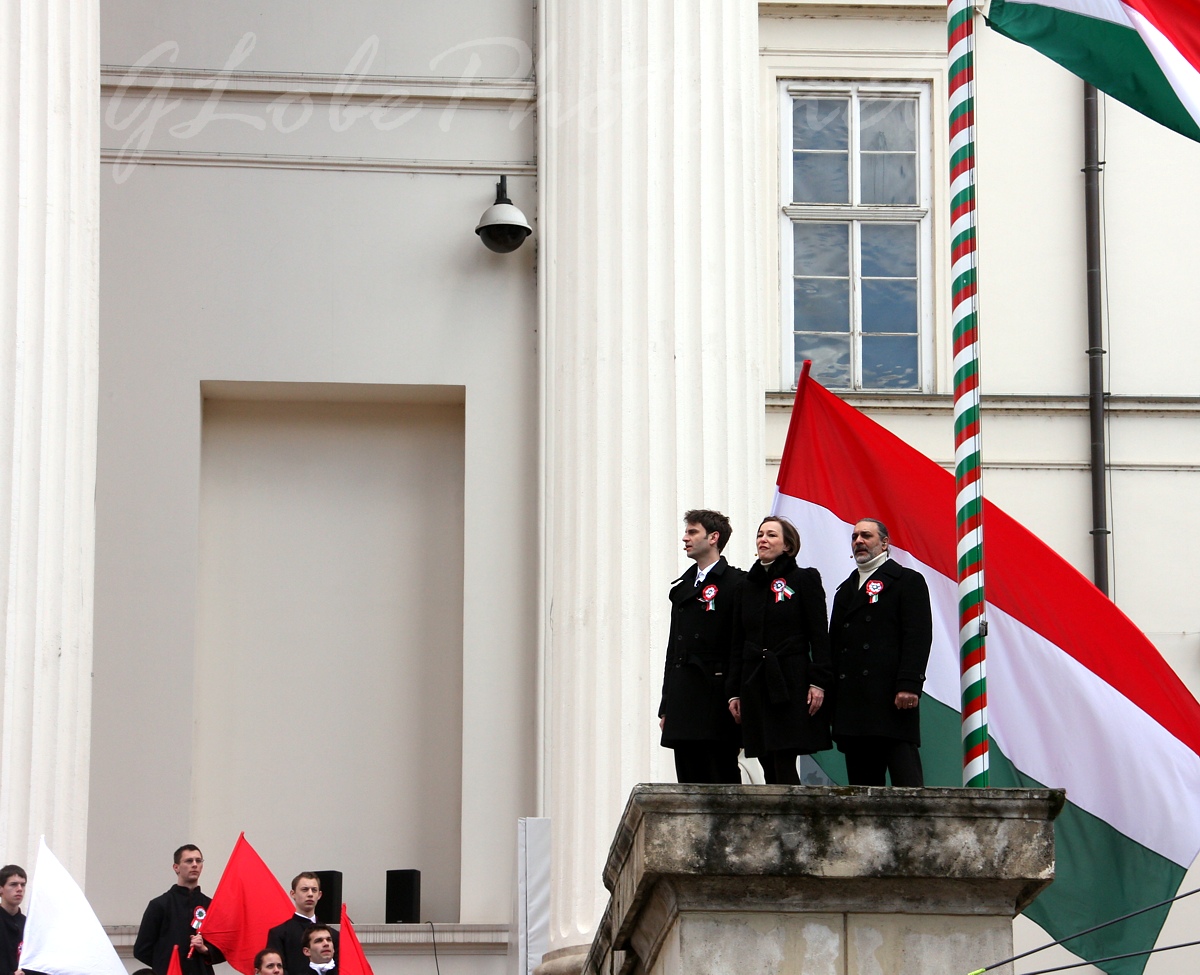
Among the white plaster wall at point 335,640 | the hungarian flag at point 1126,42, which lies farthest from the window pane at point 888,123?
the hungarian flag at point 1126,42

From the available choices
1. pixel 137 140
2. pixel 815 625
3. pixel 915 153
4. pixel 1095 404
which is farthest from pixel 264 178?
pixel 815 625

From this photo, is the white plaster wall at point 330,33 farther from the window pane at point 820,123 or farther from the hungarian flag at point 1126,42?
the hungarian flag at point 1126,42

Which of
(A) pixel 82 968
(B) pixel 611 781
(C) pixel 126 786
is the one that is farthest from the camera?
(C) pixel 126 786

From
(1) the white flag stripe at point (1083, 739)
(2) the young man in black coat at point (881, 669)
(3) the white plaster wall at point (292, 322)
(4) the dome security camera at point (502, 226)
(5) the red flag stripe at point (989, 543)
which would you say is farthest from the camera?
(4) the dome security camera at point (502, 226)

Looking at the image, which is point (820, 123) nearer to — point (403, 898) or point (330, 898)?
point (403, 898)

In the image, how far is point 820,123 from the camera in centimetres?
1537

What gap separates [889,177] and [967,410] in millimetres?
8792

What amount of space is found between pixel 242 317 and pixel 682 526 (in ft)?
13.1

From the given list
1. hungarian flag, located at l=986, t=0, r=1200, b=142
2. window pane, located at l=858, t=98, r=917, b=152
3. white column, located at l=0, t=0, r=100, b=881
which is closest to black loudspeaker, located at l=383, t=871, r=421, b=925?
white column, located at l=0, t=0, r=100, b=881

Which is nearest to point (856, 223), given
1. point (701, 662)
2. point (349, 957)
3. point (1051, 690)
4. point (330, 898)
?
point (330, 898)

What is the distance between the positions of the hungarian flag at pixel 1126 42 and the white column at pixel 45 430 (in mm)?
4803

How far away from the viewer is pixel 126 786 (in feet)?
40.9

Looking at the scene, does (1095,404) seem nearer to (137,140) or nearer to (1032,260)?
(1032,260)

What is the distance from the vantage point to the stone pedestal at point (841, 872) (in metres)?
4.47
